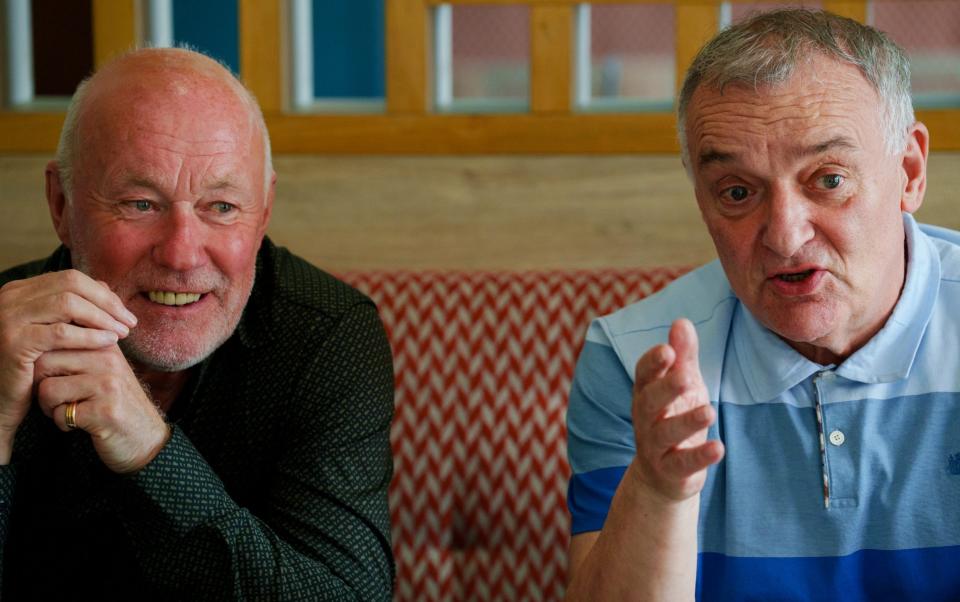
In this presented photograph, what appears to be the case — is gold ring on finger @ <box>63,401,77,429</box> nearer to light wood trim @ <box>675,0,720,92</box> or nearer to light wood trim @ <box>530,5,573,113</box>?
light wood trim @ <box>530,5,573,113</box>

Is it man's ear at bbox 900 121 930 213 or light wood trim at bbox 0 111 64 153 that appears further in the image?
light wood trim at bbox 0 111 64 153

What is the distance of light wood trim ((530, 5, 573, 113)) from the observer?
261 cm

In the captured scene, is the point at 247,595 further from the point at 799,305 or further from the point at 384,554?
the point at 799,305

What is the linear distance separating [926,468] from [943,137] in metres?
1.16

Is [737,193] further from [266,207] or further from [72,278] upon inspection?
[72,278]

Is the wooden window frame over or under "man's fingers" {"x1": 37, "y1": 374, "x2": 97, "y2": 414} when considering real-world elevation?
over

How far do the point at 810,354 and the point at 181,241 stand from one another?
2.99ft

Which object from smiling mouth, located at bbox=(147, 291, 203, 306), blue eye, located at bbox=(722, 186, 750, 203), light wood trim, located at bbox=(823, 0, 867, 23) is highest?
light wood trim, located at bbox=(823, 0, 867, 23)

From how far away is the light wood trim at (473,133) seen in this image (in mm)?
2568

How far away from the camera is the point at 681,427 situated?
48.8 inches

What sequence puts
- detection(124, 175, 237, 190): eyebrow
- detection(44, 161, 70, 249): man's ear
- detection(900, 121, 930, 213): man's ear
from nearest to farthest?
detection(900, 121, 930, 213): man's ear, detection(124, 175, 237, 190): eyebrow, detection(44, 161, 70, 249): man's ear

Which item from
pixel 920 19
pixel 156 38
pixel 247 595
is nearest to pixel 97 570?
pixel 247 595

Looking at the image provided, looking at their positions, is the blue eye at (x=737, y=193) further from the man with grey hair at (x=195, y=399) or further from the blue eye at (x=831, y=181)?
the man with grey hair at (x=195, y=399)

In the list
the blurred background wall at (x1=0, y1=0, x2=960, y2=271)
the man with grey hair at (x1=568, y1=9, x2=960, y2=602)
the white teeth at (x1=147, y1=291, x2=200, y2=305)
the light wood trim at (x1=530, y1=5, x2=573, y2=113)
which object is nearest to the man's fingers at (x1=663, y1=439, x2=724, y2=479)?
the man with grey hair at (x1=568, y1=9, x2=960, y2=602)
